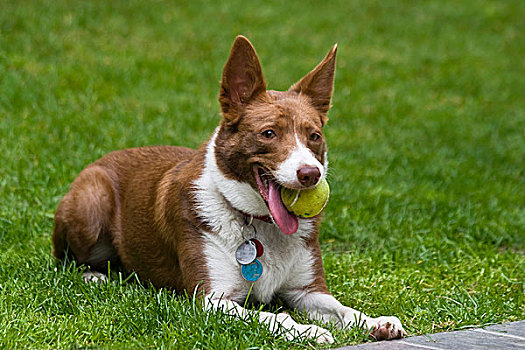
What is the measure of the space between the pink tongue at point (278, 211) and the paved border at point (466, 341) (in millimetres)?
809

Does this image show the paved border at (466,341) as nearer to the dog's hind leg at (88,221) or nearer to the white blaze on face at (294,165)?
the white blaze on face at (294,165)

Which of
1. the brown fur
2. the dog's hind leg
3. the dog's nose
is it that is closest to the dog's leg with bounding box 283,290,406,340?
the brown fur

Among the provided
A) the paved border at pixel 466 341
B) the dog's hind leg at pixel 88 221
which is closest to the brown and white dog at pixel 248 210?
the paved border at pixel 466 341

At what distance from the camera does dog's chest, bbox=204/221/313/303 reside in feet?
13.2

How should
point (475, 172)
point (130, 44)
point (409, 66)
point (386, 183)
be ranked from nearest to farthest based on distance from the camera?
1. point (386, 183)
2. point (475, 172)
3. point (130, 44)
4. point (409, 66)

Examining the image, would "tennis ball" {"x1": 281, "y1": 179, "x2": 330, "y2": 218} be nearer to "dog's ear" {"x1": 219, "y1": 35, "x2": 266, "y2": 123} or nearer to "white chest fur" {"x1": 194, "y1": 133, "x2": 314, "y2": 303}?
"white chest fur" {"x1": 194, "y1": 133, "x2": 314, "y2": 303}

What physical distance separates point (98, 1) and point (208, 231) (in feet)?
29.1

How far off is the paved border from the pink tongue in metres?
0.81

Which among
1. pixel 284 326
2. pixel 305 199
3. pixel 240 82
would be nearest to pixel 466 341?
pixel 284 326

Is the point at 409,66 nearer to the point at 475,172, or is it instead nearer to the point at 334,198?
the point at 475,172

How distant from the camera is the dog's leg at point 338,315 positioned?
11.8 feet

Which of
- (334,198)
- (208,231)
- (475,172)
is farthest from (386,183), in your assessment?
(208,231)

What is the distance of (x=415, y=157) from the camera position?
8312mm

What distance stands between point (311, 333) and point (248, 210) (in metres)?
0.88
